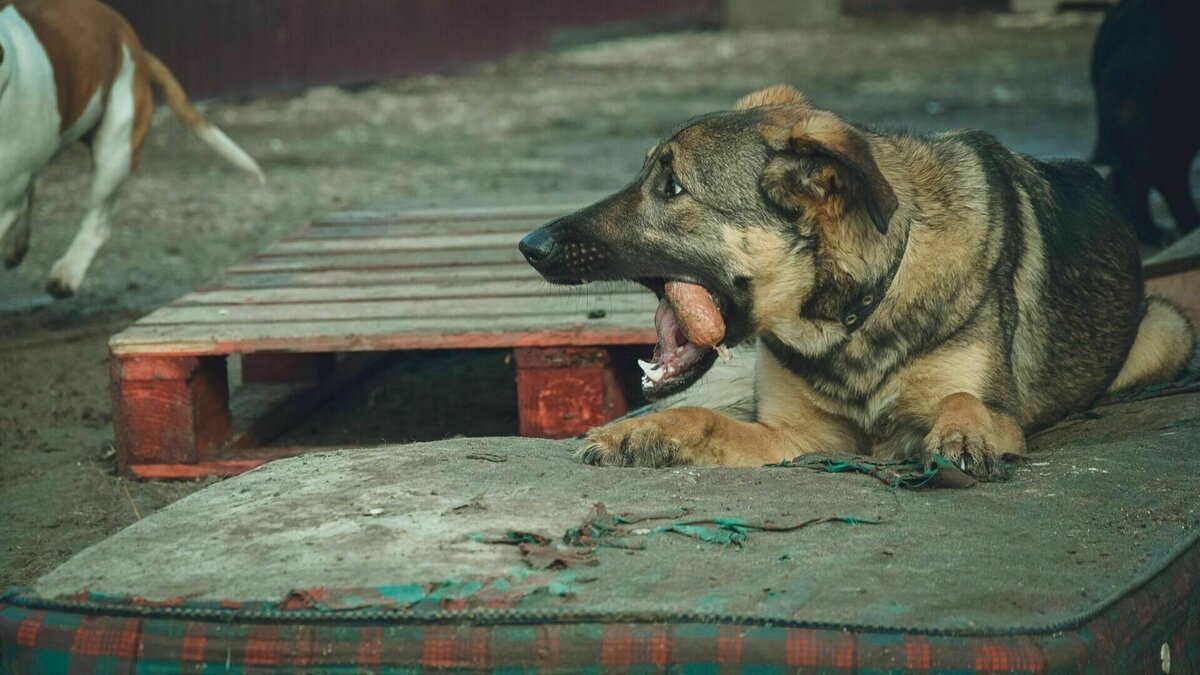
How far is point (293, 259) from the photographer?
5.73m

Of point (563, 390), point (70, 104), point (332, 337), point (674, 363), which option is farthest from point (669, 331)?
point (70, 104)

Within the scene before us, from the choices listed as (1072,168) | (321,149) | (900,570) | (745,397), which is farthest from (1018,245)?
(321,149)

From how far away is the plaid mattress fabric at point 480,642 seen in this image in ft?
8.19

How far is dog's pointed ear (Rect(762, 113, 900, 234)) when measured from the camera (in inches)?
133

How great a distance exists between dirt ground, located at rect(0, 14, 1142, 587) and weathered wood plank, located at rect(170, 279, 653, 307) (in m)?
0.52

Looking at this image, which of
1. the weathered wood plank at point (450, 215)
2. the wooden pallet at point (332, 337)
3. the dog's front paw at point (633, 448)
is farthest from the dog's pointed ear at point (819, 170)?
the weathered wood plank at point (450, 215)

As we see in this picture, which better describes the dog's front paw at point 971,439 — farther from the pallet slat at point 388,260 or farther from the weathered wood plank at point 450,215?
the weathered wood plank at point 450,215

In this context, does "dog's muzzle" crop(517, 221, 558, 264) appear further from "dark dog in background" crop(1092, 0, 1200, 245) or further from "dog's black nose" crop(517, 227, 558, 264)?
"dark dog in background" crop(1092, 0, 1200, 245)

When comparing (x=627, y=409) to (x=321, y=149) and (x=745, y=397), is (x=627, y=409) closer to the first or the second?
(x=745, y=397)

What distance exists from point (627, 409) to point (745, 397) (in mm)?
465

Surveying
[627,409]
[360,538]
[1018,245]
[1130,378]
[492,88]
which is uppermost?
[1018,245]

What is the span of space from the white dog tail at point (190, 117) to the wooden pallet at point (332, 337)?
2.38 m

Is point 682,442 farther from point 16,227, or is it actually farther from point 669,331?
point 16,227

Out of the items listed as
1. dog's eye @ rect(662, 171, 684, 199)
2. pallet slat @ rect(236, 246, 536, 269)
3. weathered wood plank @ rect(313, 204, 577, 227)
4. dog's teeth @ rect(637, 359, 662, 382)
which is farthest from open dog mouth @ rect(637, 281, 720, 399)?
weathered wood plank @ rect(313, 204, 577, 227)
